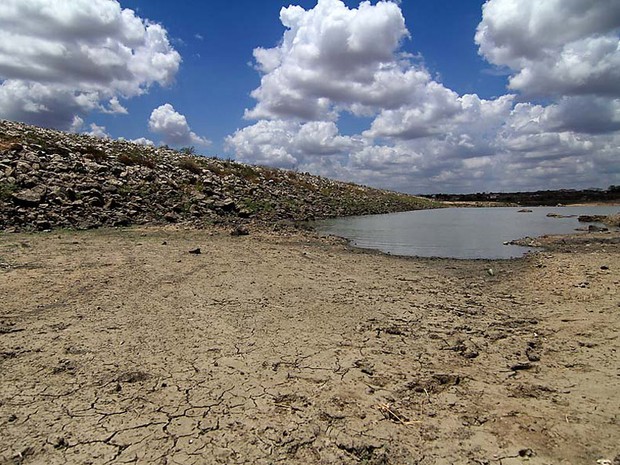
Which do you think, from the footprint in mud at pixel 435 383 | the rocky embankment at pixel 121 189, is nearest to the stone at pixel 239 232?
the rocky embankment at pixel 121 189

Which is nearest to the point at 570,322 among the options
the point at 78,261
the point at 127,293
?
the point at 127,293

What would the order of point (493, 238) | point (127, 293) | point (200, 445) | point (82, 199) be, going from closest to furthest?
1. point (200, 445)
2. point (127, 293)
3. point (82, 199)
4. point (493, 238)

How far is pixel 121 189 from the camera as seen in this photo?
65.0 ft

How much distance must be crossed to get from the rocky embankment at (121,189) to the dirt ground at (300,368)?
747 cm

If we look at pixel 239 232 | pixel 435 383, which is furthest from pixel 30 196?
pixel 435 383

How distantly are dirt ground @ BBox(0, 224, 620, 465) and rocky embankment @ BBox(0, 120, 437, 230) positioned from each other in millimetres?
7475

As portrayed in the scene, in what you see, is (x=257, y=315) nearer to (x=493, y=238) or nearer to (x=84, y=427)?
(x=84, y=427)

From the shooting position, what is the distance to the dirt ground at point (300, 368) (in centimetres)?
323

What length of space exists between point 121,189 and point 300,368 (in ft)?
59.8

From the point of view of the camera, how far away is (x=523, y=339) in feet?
18.1

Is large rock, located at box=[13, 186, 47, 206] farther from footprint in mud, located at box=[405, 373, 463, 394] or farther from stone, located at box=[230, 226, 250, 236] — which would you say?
footprint in mud, located at box=[405, 373, 463, 394]

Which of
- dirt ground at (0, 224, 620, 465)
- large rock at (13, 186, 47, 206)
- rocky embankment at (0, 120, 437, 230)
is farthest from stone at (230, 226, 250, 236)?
large rock at (13, 186, 47, 206)

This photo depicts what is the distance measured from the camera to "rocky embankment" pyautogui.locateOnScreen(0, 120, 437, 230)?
15.7m

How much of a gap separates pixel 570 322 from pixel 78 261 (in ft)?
32.8
